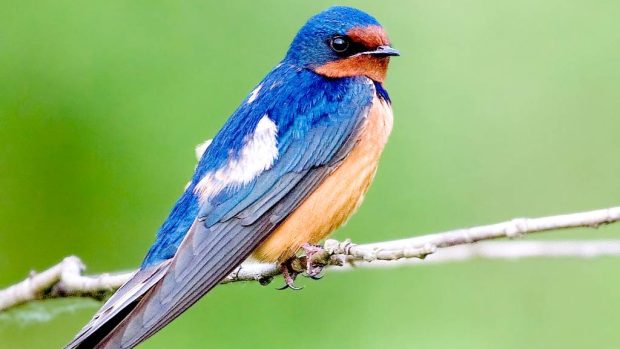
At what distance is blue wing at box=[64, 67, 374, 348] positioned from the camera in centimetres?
321

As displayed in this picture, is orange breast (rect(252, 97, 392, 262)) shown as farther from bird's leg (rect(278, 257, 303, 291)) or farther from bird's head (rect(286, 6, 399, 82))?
bird's head (rect(286, 6, 399, 82))

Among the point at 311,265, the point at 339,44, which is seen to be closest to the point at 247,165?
the point at 311,265

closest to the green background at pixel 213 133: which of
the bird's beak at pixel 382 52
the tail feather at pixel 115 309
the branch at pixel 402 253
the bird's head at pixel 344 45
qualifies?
the bird's head at pixel 344 45

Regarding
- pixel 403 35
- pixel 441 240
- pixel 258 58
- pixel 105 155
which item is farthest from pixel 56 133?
pixel 441 240

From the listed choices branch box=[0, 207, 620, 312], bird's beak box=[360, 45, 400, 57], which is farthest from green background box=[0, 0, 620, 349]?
branch box=[0, 207, 620, 312]

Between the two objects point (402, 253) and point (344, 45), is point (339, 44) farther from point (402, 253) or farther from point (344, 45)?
point (402, 253)

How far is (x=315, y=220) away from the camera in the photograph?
3.56 meters

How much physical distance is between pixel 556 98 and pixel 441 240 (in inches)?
106

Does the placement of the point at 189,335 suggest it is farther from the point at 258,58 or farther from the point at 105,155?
the point at 258,58

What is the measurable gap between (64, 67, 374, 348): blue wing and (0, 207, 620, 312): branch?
0.13 meters

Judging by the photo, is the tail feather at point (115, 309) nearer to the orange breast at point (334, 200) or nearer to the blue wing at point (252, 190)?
the blue wing at point (252, 190)

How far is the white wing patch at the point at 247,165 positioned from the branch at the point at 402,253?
0.24 m

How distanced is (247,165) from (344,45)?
1.68ft

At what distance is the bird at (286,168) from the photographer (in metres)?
3.34
